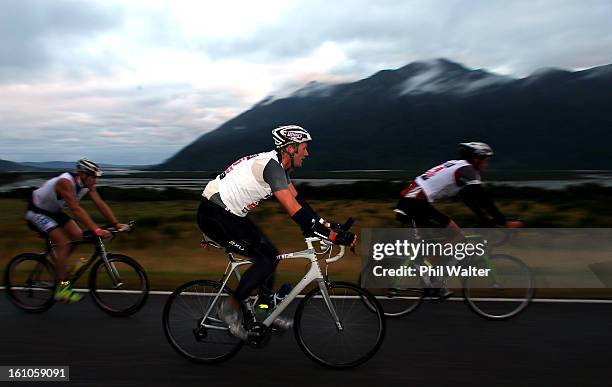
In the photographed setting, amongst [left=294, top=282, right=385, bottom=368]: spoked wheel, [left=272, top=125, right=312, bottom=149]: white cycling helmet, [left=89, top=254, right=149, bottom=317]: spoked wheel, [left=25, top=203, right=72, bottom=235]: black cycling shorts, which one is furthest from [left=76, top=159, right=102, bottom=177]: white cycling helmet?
[left=294, top=282, right=385, bottom=368]: spoked wheel

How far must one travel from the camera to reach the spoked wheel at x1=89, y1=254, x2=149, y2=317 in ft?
22.7

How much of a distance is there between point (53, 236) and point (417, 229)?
13.5ft

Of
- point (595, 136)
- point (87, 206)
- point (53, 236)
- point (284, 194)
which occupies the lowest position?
point (595, 136)

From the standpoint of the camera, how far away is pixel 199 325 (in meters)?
5.39

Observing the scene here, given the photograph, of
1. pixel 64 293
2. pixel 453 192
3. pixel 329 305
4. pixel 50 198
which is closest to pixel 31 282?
pixel 64 293

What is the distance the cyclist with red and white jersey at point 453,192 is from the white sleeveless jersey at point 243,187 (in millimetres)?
2449

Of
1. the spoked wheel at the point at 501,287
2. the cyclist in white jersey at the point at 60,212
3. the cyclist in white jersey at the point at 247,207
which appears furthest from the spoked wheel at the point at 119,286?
the spoked wheel at the point at 501,287

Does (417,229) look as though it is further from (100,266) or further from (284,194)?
(100,266)

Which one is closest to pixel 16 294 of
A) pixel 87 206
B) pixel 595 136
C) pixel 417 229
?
pixel 417 229

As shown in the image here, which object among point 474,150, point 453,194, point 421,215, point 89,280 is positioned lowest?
point 89,280

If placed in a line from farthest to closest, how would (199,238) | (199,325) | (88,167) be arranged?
(199,238)
(88,167)
(199,325)

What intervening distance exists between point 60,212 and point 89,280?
33.7 inches

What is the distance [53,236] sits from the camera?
23.3 ft

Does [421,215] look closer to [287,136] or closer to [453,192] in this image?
[453,192]
